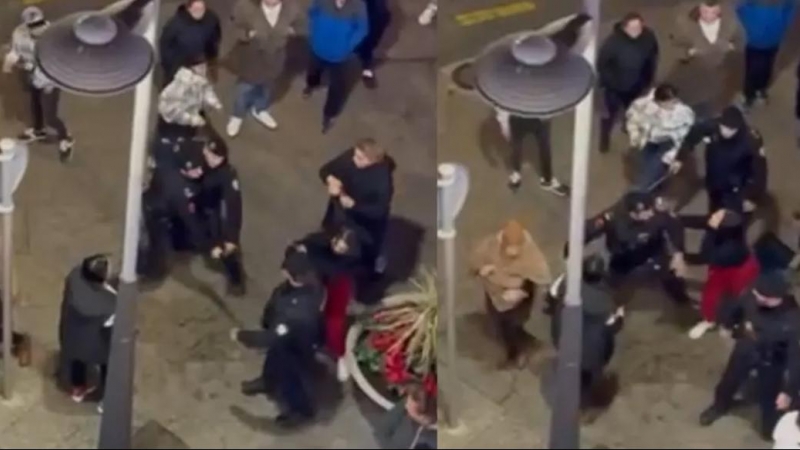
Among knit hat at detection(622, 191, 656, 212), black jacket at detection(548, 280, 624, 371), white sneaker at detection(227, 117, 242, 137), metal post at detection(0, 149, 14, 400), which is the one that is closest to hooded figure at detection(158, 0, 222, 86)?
white sneaker at detection(227, 117, 242, 137)

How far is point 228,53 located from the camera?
1327 centimetres

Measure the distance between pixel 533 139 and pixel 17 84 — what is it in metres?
2.98

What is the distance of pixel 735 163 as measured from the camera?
39.9ft

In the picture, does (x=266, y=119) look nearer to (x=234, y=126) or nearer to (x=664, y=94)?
(x=234, y=126)

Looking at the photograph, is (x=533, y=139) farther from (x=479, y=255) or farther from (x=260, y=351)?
(x=260, y=351)

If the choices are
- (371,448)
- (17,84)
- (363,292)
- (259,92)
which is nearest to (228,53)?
(259,92)

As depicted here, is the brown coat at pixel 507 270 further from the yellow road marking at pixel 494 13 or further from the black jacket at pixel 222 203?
the yellow road marking at pixel 494 13

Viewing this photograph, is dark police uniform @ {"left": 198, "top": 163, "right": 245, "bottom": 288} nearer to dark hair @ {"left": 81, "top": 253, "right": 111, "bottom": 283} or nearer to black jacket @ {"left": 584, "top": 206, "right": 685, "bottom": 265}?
dark hair @ {"left": 81, "top": 253, "right": 111, "bottom": 283}

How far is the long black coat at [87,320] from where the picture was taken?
11.1 meters

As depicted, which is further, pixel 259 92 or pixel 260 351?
pixel 259 92

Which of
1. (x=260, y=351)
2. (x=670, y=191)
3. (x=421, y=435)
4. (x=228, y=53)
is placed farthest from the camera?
(x=228, y=53)

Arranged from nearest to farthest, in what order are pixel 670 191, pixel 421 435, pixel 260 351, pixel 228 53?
pixel 421 435
pixel 260 351
pixel 670 191
pixel 228 53

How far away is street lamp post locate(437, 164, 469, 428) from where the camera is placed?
1113 cm

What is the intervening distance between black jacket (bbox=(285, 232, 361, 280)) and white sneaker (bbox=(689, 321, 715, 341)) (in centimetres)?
173
